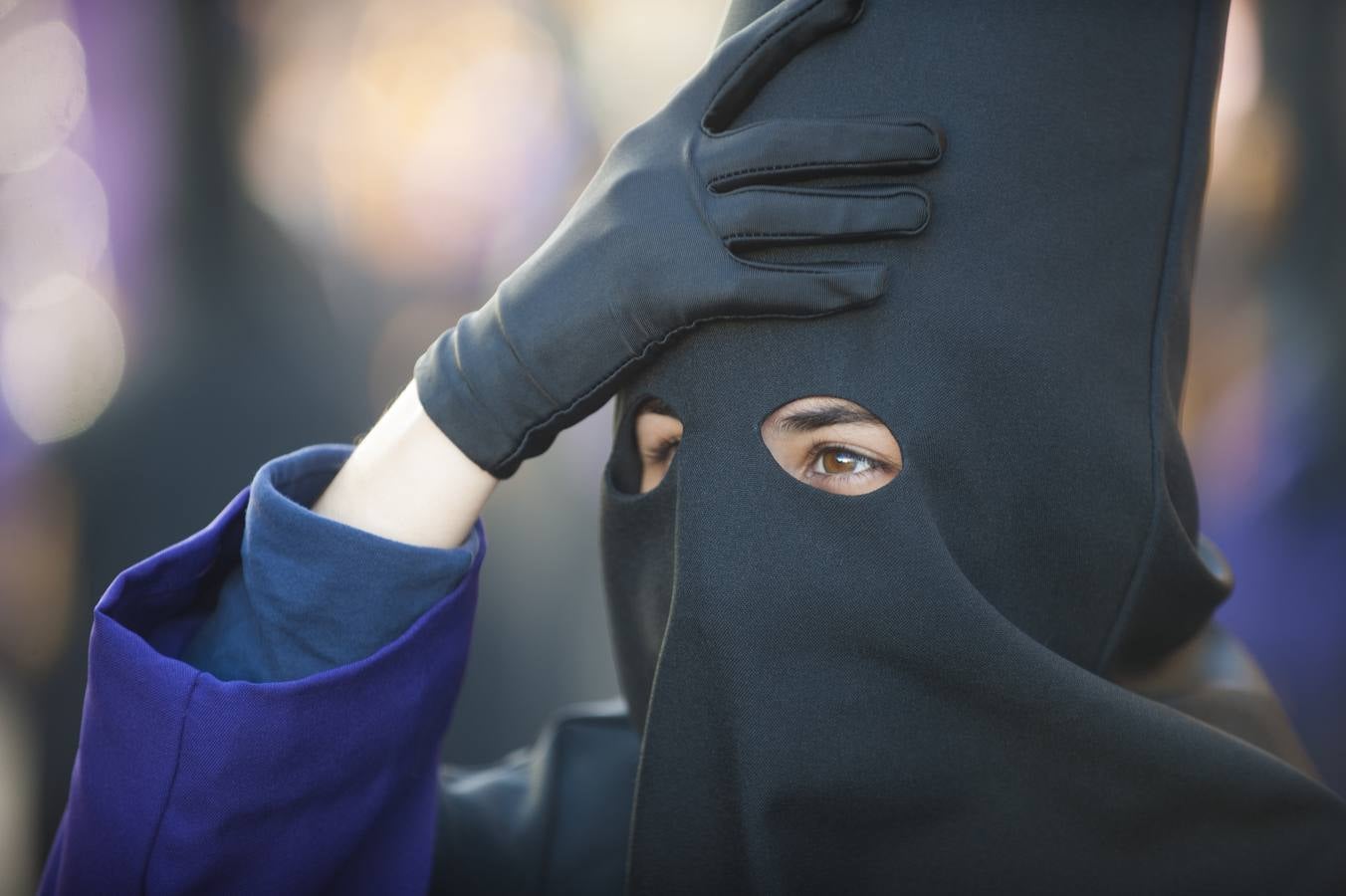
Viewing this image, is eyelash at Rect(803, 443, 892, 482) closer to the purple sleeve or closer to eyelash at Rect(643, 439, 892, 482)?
eyelash at Rect(643, 439, 892, 482)

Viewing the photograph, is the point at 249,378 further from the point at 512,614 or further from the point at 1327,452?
the point at 1327,452

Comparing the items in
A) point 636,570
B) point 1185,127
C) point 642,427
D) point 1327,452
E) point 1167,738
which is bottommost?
point 1327,452

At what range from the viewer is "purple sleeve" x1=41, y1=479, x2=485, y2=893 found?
87 centimetres

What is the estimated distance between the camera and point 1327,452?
264cm

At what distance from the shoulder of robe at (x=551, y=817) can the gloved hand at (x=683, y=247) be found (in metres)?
0.65

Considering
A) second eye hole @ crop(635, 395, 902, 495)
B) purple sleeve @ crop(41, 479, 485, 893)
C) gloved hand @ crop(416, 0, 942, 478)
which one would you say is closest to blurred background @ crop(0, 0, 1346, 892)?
purple sleeve @ crop(41, 479, 485, 893)

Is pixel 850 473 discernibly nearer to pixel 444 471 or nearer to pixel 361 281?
pixel 444 471

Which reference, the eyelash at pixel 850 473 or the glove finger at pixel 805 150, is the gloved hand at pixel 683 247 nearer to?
the glove finger at pixel 805 150

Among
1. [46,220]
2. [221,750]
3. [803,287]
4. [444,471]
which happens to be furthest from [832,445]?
[46,220]

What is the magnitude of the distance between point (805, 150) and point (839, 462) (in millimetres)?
338

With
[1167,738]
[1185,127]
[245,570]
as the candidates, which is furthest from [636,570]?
[1185,127]

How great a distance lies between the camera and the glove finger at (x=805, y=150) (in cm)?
89

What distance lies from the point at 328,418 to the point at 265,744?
239cm

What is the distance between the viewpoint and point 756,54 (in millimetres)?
947
